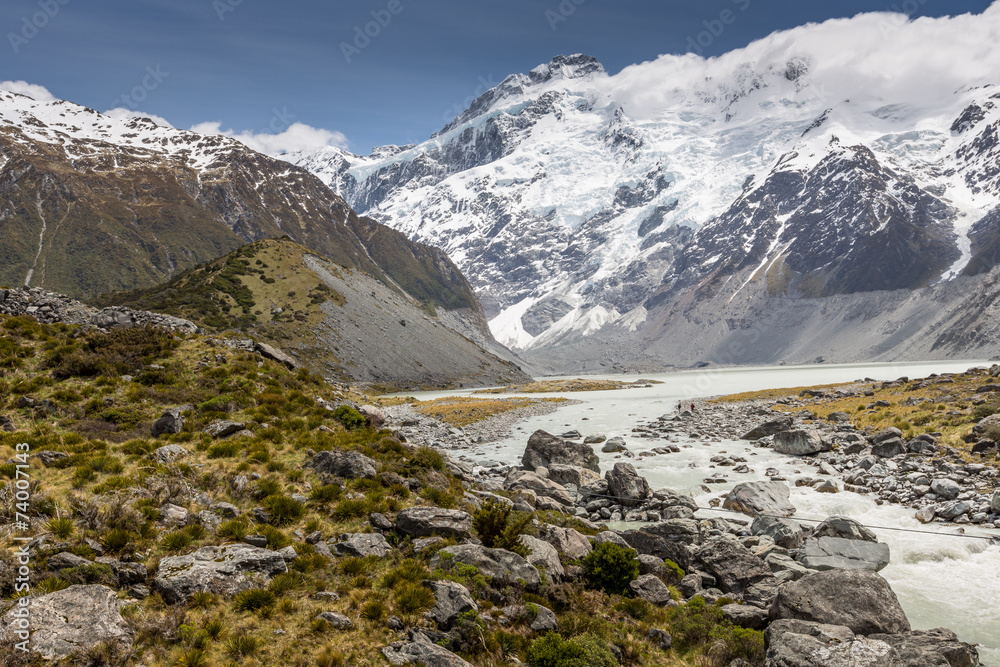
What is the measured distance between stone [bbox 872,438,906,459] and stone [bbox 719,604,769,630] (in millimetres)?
24024

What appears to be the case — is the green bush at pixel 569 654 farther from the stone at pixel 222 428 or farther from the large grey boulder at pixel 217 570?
the stone at pixel 222 428

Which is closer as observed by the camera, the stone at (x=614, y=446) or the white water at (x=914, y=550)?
the white water at (x=914, y=550)

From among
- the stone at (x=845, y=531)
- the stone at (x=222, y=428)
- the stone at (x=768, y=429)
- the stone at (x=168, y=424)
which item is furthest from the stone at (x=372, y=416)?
the stone at (x=768, y=429)

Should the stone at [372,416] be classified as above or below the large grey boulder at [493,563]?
above

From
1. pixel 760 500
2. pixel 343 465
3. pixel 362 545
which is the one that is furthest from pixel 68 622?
pixel 760 500

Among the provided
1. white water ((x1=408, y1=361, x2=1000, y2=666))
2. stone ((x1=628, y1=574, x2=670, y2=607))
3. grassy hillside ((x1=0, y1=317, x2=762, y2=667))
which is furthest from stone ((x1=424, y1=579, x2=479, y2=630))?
white water ((x1=408, y1=361, x2=1000, y2=666))

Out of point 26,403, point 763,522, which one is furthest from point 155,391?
point 763,522

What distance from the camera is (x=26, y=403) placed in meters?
15.7

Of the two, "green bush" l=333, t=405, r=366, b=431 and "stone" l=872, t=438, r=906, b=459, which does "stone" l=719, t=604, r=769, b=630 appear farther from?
"stone" l=872, t=438, r=906, b=459

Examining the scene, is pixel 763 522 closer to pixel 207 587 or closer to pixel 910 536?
pixel 910 536

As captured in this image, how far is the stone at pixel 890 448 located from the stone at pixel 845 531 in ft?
48.1

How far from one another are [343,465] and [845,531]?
17817mm

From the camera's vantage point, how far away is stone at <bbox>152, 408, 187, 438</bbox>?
16359 mm

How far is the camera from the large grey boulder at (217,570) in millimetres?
9922
